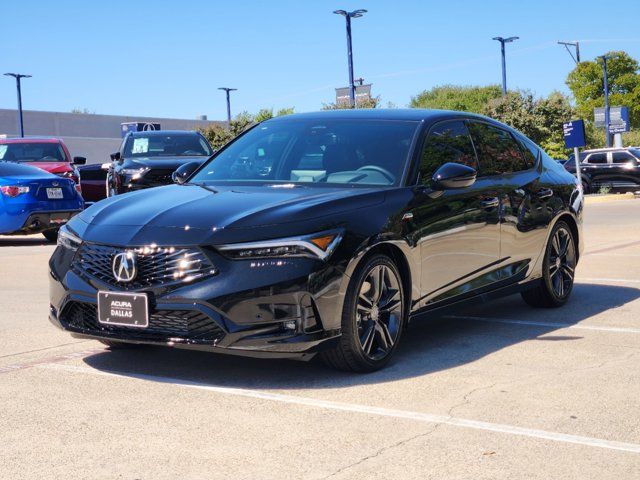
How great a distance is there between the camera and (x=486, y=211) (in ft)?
22.8

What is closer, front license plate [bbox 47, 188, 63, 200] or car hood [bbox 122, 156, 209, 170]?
front license plate [bbox 47, 188, 63, 200]

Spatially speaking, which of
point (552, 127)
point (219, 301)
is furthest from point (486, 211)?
point (552, 127)

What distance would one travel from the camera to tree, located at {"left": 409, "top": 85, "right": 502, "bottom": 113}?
119 metres

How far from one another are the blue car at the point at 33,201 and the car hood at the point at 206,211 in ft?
32.0

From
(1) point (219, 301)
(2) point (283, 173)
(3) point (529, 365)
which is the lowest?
(3) point (529, 365)

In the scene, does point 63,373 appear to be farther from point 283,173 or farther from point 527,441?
point 527,441

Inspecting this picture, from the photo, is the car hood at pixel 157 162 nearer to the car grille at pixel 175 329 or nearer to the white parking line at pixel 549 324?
the white parking line at pixel 549 324

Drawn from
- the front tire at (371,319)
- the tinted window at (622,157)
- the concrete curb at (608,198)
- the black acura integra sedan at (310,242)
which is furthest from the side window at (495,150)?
the tinted window at (622,157)

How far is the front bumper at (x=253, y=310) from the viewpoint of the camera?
5.22 metres

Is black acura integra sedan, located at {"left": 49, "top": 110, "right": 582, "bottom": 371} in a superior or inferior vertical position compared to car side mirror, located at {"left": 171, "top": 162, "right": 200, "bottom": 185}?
inferior

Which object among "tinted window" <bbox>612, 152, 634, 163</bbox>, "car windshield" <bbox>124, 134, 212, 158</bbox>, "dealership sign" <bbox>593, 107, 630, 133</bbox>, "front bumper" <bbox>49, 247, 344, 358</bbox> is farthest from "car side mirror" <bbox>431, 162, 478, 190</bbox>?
"dealership sign" <bbox>593, 107, 630, 133</bbox>

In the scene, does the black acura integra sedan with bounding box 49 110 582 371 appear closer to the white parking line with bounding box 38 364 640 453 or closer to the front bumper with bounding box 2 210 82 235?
the white parking line with bounding box 38 364 640 453

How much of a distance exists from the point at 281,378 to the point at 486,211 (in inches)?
83.6

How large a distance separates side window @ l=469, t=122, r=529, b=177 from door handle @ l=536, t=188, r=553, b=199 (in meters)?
0.22
